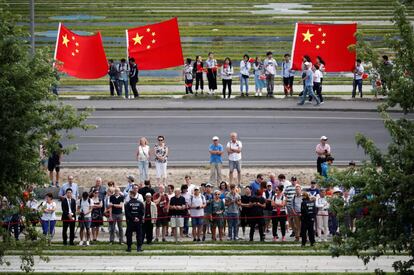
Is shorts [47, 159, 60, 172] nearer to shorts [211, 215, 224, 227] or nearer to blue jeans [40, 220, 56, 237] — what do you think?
blue jeans [40, 220, 56, 237]

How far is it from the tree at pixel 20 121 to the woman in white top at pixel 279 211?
300 inches

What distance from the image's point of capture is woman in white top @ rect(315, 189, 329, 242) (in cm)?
3164

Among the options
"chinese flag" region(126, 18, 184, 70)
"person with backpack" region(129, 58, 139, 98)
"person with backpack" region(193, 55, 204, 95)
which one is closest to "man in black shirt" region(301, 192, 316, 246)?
"person with backpack" region(193, 55, 204, 95)

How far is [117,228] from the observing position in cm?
3284

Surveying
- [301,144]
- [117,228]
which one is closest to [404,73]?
[117,228]

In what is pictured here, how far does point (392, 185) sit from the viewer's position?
22.2 metres

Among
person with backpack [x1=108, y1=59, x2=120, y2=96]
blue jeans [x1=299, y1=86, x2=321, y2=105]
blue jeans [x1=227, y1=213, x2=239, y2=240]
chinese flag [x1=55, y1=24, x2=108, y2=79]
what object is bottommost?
blue jeans [x1=227, y1=213, x2=239, y2=240]

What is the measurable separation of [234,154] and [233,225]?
4.14 m

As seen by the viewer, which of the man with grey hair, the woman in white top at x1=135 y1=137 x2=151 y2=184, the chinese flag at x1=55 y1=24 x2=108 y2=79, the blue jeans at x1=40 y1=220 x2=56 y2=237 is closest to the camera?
the blue jeans at x1=40 y1=220 x2=56 y2=237

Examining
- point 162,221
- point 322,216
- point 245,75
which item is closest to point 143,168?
point 162,221

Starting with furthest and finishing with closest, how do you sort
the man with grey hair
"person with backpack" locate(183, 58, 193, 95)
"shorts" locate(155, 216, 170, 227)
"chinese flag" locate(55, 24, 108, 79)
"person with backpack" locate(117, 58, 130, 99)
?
"person with backpack" locate(183, 58, 193, 95) → "person with backpack" locate(117, 58, 130, 99) → "chinese flag" locate(55, 24, 108, 79) → the man with grey hair → "shorts" locate(155, 216, 170, 227)

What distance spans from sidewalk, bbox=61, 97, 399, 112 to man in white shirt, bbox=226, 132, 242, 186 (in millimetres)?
10360

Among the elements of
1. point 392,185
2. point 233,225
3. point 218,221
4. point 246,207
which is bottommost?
point 233,225

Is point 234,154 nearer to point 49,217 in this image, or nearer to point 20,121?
point 49,217
